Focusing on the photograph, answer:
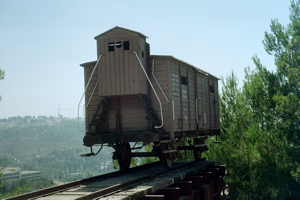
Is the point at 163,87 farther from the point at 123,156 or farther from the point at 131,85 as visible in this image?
the point at 123,156

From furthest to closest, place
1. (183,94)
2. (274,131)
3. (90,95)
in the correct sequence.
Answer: (274,131)
(183,94)
(90,95)

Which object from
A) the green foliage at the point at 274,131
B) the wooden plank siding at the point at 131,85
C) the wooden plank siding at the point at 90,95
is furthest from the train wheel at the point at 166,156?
the green foliage at the point at 274,131

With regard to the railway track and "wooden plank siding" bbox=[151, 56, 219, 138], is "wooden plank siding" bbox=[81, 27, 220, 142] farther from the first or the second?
the railway track

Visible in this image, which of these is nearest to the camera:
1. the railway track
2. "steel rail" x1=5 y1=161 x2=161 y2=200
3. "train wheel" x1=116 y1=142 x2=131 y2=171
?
the railway track

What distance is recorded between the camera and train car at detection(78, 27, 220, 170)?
43.6 ft

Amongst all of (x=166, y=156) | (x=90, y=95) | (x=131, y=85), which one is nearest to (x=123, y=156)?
(x=166, y=156)

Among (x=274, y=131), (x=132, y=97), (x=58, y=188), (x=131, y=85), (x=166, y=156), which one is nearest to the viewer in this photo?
(x=58, y=188)

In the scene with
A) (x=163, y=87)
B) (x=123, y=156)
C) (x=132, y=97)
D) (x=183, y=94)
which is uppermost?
(x=163, y=87)

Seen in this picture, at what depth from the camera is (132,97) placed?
1391cm

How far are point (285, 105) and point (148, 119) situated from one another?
9.88 metres

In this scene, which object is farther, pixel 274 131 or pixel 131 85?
pixel 274 131

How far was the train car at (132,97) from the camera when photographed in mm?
13281

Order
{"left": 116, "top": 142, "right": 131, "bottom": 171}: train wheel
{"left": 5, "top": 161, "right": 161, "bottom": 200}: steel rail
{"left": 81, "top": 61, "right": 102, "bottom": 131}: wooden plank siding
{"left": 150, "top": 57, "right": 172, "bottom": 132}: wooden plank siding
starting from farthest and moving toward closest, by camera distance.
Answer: {"left": 116, "top": 142, "right": 131, "bottom": 171}: train wheel < {"left": 81, "top": 61, "right": 102, "bottom": 131}: wooden plank siding < {"left": 150, "top": 57, "right": 172, "bottom": 132}: wooden plank siding < {"left": 5, "top": 161, "right": 161, "bottom": 200}: steel rail

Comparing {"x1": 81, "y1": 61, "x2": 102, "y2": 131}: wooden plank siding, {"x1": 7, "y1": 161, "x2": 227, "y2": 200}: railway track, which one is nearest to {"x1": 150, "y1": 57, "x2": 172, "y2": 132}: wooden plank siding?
{"x1": 7, "y1": 161, "x2": 227, "y2": 200}: railway track
